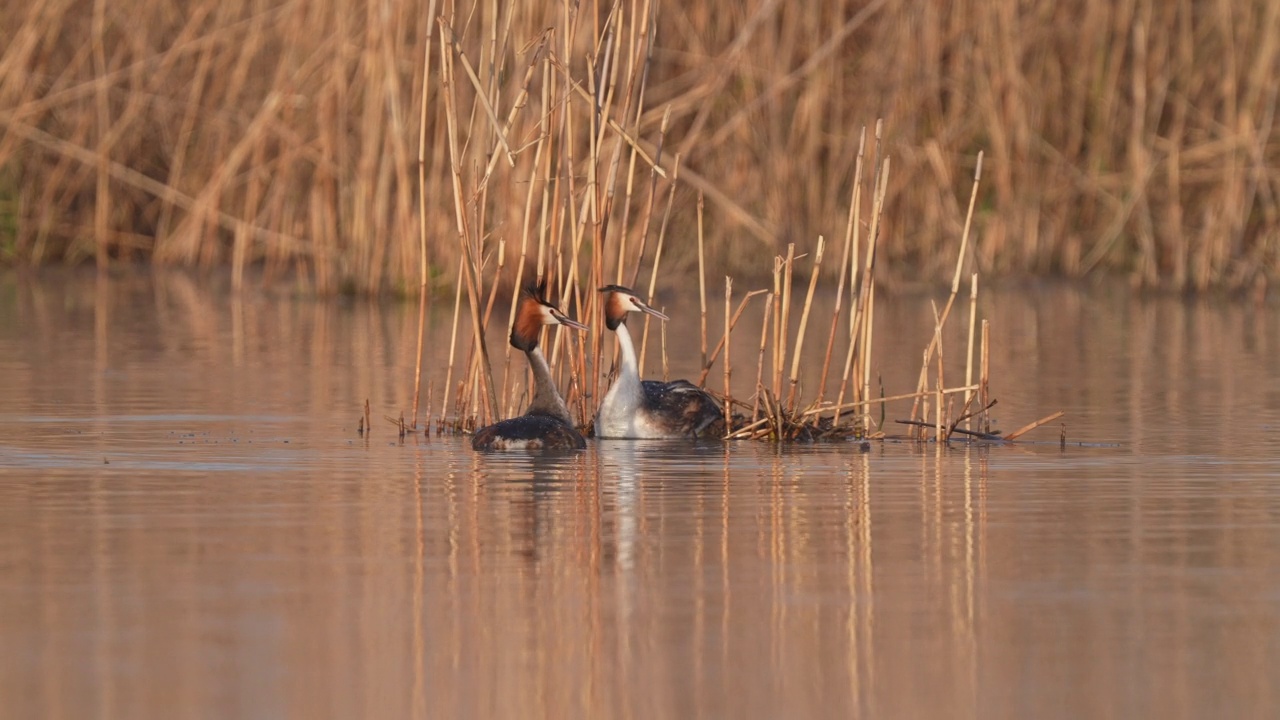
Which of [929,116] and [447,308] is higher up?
[929,116]

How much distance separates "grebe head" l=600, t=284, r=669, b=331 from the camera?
9.01 metres

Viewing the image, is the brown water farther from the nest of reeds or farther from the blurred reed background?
the blurred reed background

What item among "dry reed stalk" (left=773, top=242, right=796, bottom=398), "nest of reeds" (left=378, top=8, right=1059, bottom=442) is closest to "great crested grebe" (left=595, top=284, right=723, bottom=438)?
"nest of reeds" (left=378, top=8, right=1059, bottom=442)

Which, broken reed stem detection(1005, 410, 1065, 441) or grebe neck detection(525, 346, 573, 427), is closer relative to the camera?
broken reed stem detection(1005, 410, 1065, 441)

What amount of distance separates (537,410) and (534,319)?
0.40 m

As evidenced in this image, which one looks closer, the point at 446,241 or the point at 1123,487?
the point at 1123,487

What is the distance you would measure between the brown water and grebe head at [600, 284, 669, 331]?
2.09 ft

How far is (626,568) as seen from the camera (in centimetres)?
566

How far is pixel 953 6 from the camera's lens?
17.4 meters

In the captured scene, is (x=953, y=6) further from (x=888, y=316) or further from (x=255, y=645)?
(x=255, y=645)

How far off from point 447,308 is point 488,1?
5.32 m

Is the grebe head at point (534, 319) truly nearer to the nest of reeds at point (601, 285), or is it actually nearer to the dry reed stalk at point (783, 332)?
the nest of reeds at point (601, 285)

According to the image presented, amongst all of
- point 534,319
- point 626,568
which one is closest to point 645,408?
point 534,319

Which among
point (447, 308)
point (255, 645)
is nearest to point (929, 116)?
point (447, 308)
